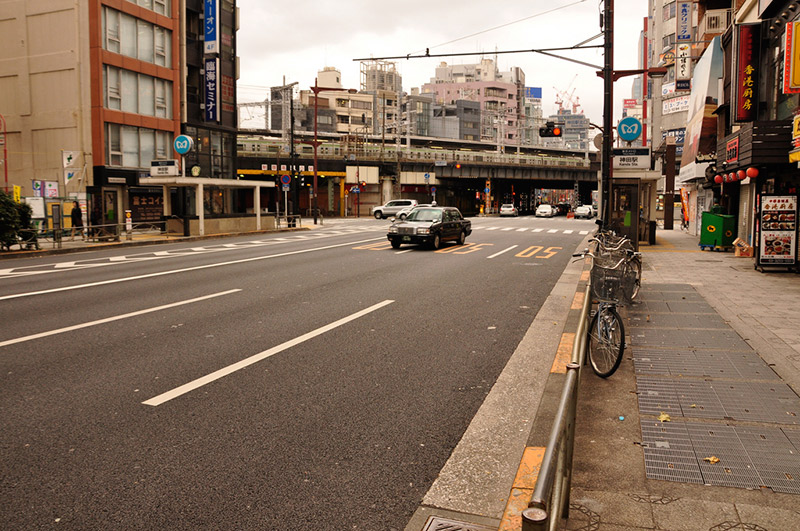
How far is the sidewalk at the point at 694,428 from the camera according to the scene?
3.61m

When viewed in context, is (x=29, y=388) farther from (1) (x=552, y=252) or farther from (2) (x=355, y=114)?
(2) (x=355, y=114)

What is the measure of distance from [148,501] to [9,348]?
473 centimetres

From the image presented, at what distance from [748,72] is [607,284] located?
16.6 meters

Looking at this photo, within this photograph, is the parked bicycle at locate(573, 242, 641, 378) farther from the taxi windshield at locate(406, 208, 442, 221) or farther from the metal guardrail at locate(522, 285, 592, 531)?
the taxi windshield at locate(406, 208, 442, 221)

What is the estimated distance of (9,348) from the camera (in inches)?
284

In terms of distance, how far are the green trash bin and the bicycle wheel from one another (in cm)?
1796

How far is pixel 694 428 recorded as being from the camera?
16.1ft

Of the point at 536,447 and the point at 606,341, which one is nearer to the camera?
the point at 536,447

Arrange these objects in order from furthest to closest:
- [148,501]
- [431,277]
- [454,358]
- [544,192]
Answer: [544,192] < [431,277] < [454,358] < [148,501]

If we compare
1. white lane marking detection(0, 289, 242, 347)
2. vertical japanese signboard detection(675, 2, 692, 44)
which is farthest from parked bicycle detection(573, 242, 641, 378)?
vertical japanese signboard detection(675, 2, 692, 44)

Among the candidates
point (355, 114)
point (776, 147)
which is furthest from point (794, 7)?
Result: point (355, 114)

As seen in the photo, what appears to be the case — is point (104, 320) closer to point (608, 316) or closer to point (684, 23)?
point (608, 316)

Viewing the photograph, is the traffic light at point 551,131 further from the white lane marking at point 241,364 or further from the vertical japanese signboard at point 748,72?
the white lane marking at point 241,364

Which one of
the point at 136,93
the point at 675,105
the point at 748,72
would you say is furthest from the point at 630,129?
the point at 675,105
